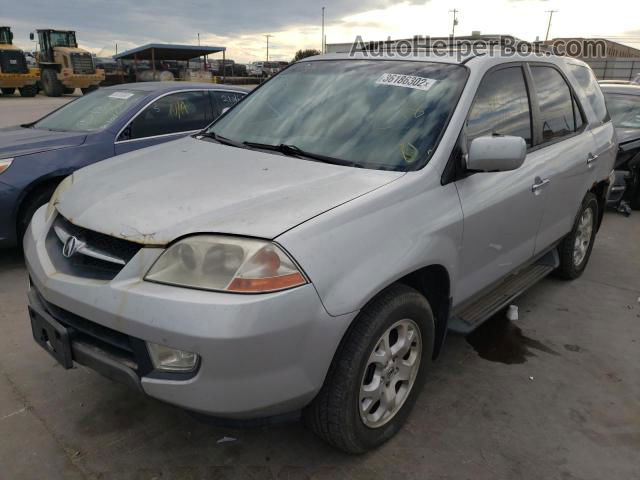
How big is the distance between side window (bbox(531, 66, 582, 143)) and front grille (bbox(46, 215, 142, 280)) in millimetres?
2741

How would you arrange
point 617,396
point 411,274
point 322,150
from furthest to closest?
point 617,396 → point 322,150 → point 411,274

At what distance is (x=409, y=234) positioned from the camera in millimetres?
2287

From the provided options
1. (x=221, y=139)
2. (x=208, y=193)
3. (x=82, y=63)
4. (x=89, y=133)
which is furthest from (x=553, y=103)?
(x=82, y=63)

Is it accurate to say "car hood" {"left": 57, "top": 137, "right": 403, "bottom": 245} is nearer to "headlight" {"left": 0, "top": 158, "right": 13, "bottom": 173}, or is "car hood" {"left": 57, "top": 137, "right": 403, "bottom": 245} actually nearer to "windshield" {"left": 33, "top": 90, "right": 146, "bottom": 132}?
"headlight" {"left": 0, "top": 158, "right": 13, "bottom": 173}

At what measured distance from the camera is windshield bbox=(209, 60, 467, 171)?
2621 mm

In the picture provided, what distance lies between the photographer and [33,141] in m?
4.70

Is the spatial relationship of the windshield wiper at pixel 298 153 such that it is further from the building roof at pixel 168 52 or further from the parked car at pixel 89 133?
the building roof at pixel 168 52

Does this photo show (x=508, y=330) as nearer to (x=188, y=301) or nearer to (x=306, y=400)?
(x=306, y=400)

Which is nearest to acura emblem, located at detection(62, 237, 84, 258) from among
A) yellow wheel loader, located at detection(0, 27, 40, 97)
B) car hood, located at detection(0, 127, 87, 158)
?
car hood, located at detection(0, 127, 87, 158)

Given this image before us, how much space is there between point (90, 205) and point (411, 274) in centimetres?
146

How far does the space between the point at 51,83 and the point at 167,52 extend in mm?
6448

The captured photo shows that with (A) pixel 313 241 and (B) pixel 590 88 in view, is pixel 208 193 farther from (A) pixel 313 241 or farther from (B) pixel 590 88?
(B) pixel 590 88

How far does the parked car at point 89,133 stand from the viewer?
174 inches

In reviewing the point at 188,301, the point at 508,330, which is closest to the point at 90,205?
the point at 188,301
